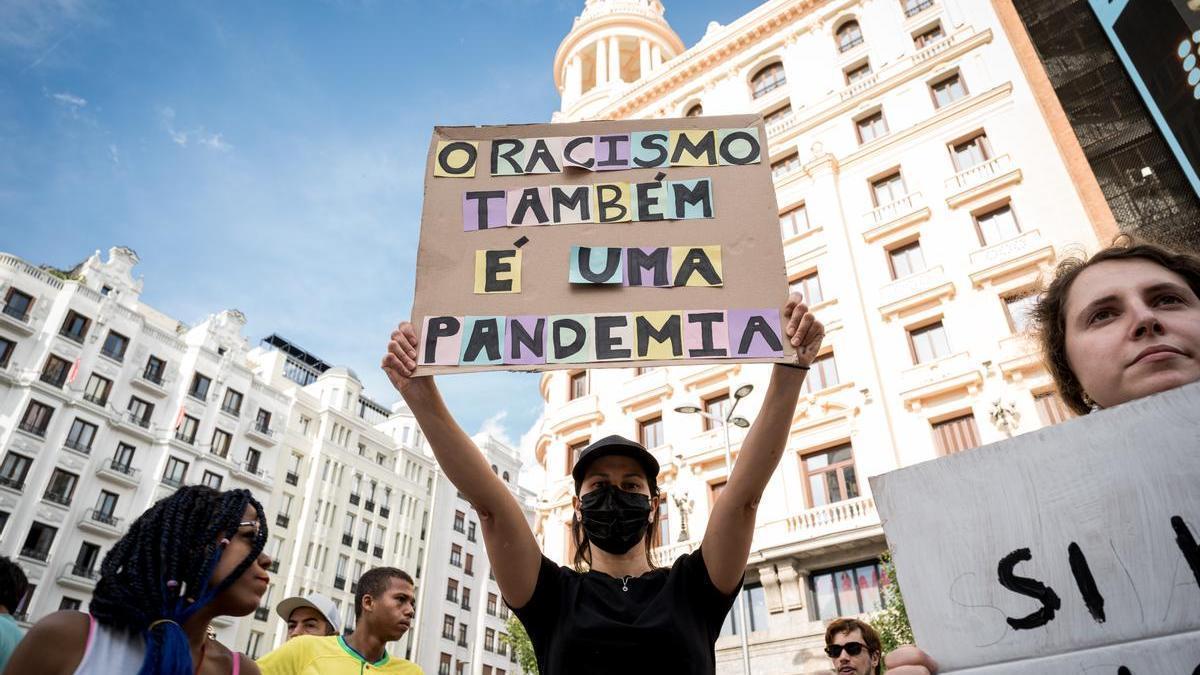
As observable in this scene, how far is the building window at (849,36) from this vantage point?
2509cm

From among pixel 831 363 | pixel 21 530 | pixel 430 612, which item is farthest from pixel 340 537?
pixel 831 363

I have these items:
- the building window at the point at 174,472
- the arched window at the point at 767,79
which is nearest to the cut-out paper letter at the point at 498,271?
the arched window at the point at 767,79

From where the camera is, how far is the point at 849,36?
25484 mm

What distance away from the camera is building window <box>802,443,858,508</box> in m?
17.3

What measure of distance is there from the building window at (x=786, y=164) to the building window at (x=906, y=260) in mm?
5129

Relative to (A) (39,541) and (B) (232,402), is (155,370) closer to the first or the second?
(B) (232,402)

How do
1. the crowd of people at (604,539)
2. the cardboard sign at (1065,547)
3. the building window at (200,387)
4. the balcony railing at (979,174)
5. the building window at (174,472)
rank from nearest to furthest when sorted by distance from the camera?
the cardboard sign at (1065,547) < the crowd of people at (604,539) < the balcony railing at (979,174) < the building window at (174,472) < the building window at (200,387)

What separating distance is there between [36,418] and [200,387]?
8.27 metres

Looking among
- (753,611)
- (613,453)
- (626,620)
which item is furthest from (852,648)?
(753,611)

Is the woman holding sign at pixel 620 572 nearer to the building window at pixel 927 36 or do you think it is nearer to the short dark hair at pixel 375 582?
the short dark hair at pixel 375 582

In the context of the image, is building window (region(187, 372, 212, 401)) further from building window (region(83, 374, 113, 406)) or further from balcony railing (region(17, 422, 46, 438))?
balcony railing (region(17, 422, 46, 438))

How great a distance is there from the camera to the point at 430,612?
48062 millimetres

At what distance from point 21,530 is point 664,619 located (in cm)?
3839

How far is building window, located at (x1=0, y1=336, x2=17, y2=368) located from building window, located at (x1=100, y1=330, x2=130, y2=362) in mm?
3551
